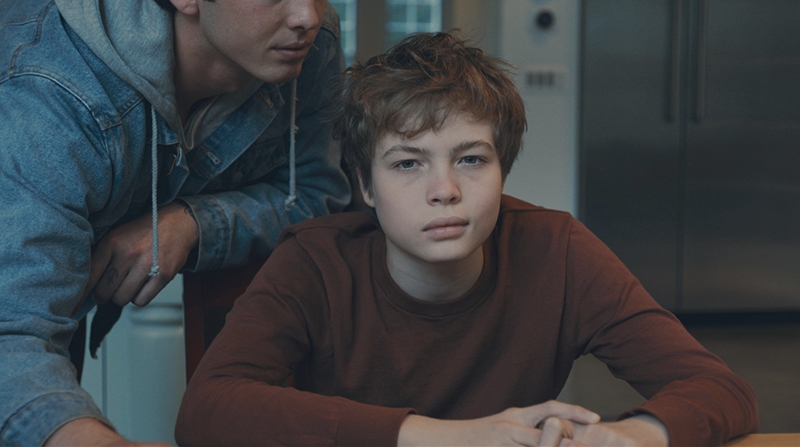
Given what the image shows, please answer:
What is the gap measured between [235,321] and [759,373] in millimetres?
2484

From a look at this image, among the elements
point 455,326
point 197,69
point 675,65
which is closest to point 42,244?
point 197,69

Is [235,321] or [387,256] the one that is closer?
[235,321]

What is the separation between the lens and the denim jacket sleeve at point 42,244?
792 millimetres

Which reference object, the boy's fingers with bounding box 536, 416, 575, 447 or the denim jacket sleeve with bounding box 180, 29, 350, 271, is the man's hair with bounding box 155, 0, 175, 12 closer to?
the denim jacket sleeve with bounding box 180, 29, 350, 271

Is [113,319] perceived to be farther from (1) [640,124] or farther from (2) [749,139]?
(2) [749,139]

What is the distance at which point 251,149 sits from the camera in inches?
53.9

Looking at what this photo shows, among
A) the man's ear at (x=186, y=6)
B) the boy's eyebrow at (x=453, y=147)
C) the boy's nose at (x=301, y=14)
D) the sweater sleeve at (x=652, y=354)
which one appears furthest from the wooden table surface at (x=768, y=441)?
the man's ear at (x=186, y=6)

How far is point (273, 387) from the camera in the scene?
92 centimetres

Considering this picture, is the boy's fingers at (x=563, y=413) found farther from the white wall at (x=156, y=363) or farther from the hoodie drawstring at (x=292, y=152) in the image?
the white wall at (x=156, y=363)

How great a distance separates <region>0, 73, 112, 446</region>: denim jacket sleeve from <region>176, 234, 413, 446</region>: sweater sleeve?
0.45 feet

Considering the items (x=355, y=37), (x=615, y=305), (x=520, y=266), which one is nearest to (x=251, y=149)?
(x=520, y=266)

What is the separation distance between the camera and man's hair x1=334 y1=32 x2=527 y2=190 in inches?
42.2

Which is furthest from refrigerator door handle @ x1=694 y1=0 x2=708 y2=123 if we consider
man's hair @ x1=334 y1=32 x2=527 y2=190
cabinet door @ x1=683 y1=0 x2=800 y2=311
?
man's hair @ x1=334 y1=32 x2=527 y2=190

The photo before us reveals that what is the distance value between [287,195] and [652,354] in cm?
67
